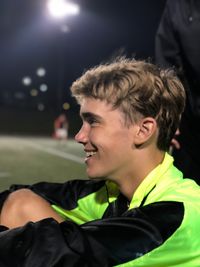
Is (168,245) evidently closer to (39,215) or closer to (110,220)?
(110,220)

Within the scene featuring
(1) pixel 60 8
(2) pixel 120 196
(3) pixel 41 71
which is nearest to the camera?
(2) pixel 120 196

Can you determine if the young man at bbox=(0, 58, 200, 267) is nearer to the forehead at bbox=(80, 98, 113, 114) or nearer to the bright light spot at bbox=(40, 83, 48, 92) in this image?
the forehead at bbox=(80, 98, 113, 114)

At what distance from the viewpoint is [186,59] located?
2.94m

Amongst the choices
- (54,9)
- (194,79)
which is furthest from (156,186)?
(54,9)

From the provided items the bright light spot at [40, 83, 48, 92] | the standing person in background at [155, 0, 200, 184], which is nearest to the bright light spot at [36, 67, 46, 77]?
the bright light spot at [40, 83, 48, 92]

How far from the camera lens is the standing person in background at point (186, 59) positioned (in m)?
2.85

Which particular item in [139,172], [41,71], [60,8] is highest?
[60,8]

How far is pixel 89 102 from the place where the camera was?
1.79m

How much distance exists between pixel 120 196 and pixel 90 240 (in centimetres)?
61

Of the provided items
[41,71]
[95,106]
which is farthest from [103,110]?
[41,71]

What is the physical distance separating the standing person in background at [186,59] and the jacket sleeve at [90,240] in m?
1.50

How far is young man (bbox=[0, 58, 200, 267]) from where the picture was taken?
1.44 metres

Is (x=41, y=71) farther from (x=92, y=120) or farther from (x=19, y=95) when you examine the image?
(x=92, y=120)

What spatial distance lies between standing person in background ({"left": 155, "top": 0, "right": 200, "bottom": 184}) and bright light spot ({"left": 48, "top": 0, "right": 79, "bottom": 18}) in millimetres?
17769
